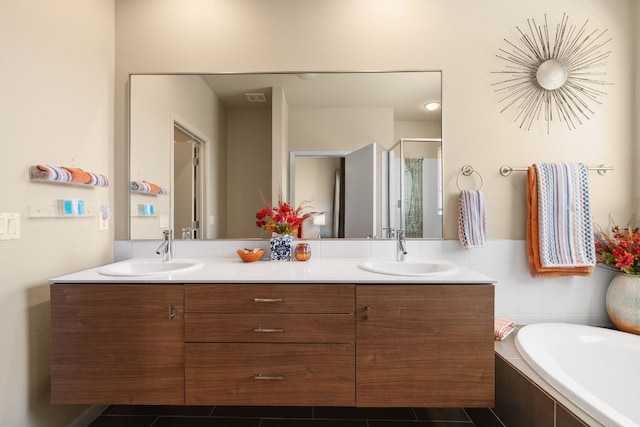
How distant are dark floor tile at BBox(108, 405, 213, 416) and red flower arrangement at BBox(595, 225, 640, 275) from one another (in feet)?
7.85

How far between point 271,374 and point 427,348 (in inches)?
26.4

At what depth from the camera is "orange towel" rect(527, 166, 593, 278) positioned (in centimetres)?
189

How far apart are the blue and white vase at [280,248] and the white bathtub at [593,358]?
125 centimetres

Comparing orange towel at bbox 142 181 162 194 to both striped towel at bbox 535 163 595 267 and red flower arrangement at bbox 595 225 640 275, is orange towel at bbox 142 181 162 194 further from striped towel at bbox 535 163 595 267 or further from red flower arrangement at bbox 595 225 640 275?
red flower arrangement at bbox 595 225 640 275

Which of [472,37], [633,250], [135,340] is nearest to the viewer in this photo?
[135,340]

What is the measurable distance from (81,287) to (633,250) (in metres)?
2.78

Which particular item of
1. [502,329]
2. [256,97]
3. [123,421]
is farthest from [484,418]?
[256,97]

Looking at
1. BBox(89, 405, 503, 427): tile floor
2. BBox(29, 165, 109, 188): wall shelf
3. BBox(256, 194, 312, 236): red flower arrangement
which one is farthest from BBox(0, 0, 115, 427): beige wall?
BBox(256, 194, 312, 236): red flower arrangement

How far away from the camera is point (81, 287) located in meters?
1.41

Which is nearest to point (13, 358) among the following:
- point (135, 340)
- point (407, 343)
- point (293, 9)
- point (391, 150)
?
point (135, 340)

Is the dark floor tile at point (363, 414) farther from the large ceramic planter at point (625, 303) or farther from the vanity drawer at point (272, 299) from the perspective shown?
the large ceramic planter at point (625, 303)

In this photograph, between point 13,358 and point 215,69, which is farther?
point 215,69

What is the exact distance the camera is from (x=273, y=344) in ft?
4.61

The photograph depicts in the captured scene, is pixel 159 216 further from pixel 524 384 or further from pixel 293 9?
pixel 524 384
